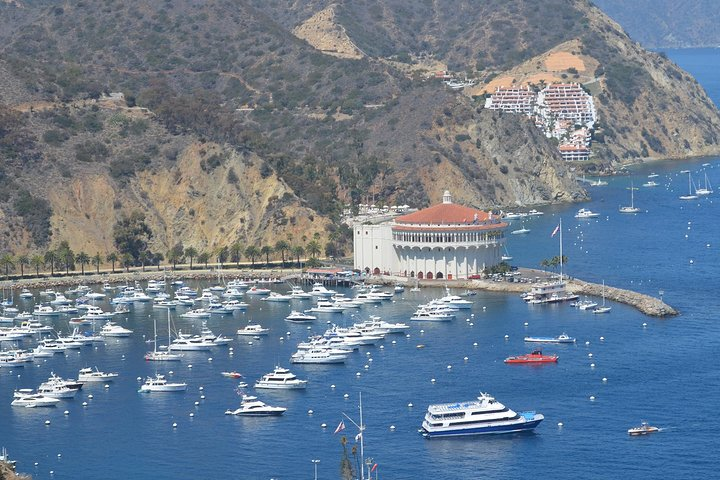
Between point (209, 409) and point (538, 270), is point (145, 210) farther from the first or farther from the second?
point (209, 409)

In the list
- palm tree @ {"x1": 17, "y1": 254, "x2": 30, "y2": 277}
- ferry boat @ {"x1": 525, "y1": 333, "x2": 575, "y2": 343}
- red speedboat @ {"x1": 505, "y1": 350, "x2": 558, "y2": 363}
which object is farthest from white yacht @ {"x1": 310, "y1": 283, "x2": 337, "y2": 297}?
red speedboat @ {"x1": 505, "y1": 350, "x2": 558, "y2": 363}

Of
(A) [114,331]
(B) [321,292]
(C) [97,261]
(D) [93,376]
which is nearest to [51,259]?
(C) [97,261]

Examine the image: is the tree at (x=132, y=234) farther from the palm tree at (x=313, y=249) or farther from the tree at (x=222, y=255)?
the palm tree at (x=313, y=249)

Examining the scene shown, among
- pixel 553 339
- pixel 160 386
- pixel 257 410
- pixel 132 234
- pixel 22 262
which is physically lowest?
pixel 257 410

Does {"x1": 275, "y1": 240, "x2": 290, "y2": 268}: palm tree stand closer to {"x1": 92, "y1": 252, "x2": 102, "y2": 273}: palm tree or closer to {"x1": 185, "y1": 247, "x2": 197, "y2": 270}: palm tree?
{"x1": 185, "y1": 247, "x2": 197, "y2": 270}: palm tree

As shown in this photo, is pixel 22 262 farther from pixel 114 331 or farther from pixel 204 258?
pixel 114 331
